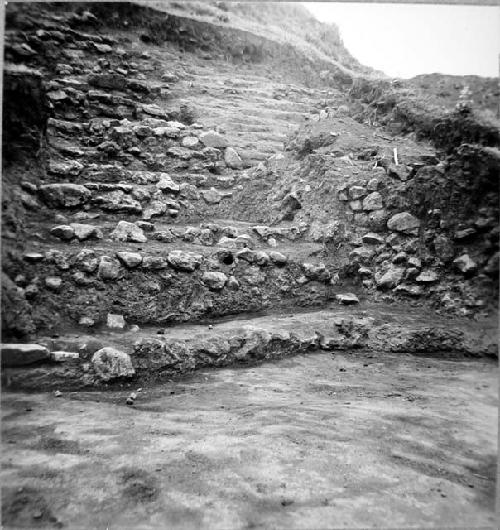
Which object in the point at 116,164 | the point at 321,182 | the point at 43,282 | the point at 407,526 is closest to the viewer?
the point at 407,526

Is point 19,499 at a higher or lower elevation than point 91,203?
Result: lower

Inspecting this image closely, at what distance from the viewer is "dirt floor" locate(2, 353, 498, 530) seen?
6.57 ft

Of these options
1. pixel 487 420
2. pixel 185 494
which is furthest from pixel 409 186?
pixel 185 494

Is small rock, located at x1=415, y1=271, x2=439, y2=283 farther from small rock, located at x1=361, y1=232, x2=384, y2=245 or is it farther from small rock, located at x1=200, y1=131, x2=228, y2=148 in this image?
small rock, located at x1=200, y1=131, x2=228, y2=148

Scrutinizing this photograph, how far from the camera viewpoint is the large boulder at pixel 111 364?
9.29 feet

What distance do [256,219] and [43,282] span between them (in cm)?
220

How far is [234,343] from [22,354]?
166 centimetres

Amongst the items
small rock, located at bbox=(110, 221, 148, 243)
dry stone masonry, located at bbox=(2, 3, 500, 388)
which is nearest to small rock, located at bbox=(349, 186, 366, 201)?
dry stone masonry, located at bbox=(2, 3, 500, 388)

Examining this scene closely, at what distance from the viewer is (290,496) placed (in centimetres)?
208

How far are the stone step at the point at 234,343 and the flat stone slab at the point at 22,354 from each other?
1.3 inches

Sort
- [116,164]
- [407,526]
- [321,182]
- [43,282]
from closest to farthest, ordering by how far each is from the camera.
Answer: [407,526]
[43,282]
[116,164]
[321,182]

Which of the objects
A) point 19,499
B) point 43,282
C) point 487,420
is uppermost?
point 43,282

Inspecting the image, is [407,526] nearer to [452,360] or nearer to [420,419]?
[420,419]

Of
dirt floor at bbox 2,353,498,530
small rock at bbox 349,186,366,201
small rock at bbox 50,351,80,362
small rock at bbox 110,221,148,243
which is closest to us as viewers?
dirt floor at bbox 2,353,498,530
